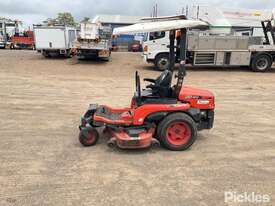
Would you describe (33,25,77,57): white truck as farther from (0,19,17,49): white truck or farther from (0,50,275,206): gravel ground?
(0,50,275,206): gravel ground

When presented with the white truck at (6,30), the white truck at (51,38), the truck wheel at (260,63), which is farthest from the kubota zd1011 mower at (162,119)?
the white truck at (6,30)

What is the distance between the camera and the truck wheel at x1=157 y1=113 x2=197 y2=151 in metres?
5.22

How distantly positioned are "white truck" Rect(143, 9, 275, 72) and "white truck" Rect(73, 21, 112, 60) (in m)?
3.80

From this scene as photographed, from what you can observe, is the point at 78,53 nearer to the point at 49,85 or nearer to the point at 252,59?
the point at 49,85

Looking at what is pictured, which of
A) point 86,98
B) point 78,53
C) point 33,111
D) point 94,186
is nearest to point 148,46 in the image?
point 78,53

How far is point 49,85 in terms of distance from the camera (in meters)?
11.5

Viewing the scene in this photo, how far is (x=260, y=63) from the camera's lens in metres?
16.8

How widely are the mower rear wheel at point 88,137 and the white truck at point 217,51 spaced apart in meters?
11.3

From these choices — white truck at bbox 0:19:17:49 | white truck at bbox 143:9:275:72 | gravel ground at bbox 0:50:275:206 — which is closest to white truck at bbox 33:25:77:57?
white truck at bbox 143:9:275:72

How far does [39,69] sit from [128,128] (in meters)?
11.8

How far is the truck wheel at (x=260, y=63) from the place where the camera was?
54.7ft

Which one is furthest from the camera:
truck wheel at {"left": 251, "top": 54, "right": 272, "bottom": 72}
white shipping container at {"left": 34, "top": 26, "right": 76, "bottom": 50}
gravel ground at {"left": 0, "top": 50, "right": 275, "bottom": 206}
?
white shipping container at {"left": 34, "top": 26, "right": 76, "bottom": 50}

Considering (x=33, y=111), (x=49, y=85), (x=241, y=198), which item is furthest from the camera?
(x=49, y=85)

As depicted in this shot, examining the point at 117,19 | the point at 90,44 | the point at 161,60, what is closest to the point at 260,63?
the point at 161,60
